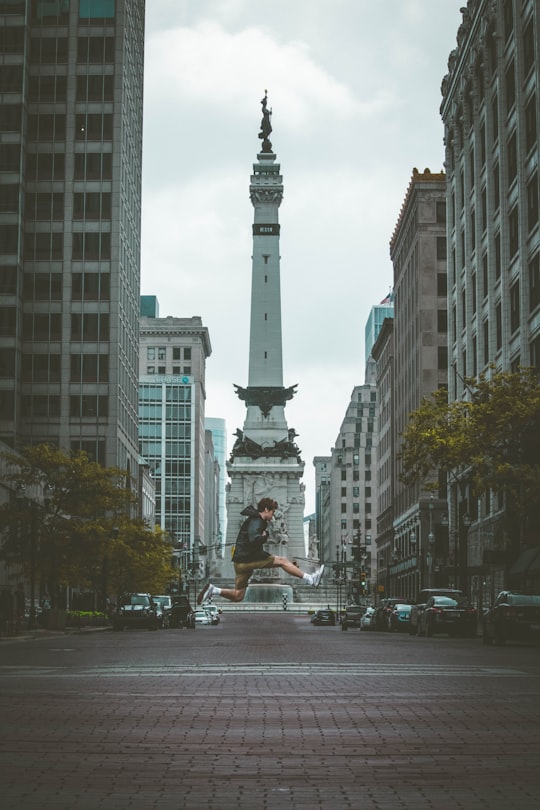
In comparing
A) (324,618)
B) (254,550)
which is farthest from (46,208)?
(254,550)

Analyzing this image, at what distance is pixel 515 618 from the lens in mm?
42500

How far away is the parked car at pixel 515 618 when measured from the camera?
1661 inches

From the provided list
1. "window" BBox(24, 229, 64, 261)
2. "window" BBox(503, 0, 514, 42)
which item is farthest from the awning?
"window" BBox(24, 229, 64, 261)

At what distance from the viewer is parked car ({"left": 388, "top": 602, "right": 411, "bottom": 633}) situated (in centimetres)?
6366

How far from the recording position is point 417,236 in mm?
111125

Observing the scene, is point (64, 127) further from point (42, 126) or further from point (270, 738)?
point (270, 738)

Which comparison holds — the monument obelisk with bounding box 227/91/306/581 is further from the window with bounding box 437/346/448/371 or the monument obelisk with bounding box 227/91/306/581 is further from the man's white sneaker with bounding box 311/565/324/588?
the man's white sneaker with bounding box 311/565/324/588

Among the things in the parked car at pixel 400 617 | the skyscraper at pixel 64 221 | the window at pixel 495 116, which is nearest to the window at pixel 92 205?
the skyscraper at pixel 64 221

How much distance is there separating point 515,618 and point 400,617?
2201 centimetres

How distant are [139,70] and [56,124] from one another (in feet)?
66.8

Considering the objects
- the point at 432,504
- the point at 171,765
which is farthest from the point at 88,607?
the point at 171,765

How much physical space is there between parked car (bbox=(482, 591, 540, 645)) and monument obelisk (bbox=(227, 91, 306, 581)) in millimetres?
97323

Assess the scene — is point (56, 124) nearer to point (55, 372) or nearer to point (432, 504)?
point (55, 372)

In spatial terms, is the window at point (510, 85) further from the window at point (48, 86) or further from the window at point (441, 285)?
the window at point (48, 86)
